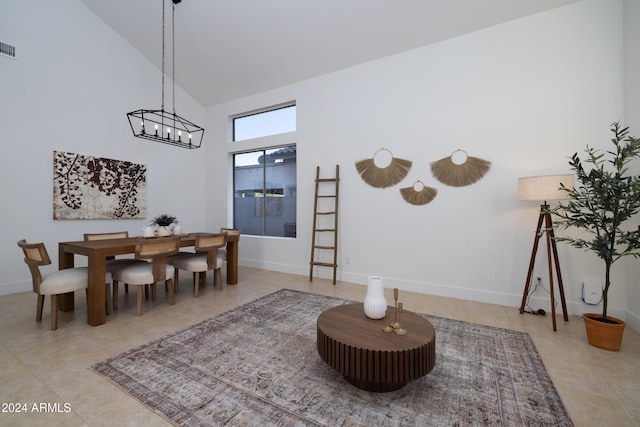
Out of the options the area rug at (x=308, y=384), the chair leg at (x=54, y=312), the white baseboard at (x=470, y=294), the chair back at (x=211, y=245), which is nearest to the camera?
the area rug at (x=308, y=384)

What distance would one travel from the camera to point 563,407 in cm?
158

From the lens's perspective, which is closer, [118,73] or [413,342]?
[413,342]

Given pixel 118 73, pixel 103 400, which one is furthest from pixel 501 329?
pixel 118 73

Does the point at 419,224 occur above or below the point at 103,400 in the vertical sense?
above

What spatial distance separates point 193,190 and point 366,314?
16.9 feet

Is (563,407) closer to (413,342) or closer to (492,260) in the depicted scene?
(413,342)

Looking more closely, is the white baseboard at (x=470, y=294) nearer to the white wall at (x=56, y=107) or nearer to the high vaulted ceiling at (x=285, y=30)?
the high vaulted ceiling at (x=285, y=30)

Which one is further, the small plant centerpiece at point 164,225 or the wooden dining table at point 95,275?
the small plant centerpiece at point 164,225

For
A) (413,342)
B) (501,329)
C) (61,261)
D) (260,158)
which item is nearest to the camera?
(413,342)

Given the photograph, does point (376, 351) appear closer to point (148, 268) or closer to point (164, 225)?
point (148, 268)

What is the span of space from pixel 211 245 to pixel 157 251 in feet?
2.40

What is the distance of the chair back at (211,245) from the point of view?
3.47 metres

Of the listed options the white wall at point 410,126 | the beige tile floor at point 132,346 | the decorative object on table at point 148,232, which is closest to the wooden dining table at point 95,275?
the beige tile floor at point 132,346

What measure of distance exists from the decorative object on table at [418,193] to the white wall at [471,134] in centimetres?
8
